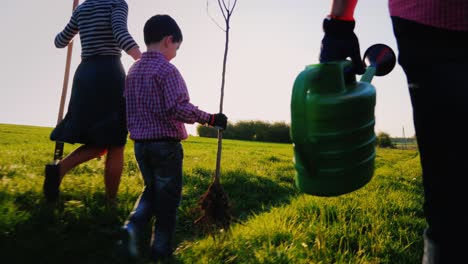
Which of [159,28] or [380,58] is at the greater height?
[159,28]

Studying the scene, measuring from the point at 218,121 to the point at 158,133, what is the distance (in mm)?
394

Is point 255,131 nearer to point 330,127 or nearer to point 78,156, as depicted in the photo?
point 78,156

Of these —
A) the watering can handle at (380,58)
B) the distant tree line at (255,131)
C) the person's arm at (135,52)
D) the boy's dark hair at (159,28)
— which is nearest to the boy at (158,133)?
the boy's dark hair at (159,28)

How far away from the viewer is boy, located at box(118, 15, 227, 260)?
8.04 feet

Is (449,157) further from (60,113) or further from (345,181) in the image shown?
(60,113)

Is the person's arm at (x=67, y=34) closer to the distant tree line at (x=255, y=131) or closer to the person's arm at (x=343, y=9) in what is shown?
the person's arm at (x=343, y=9)

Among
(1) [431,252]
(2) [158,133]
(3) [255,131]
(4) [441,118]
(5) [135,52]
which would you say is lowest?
(3) [255,131]

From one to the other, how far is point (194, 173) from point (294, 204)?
2639 millimetres

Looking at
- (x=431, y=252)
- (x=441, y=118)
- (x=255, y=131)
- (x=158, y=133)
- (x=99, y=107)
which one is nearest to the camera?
(x=441, y=118)

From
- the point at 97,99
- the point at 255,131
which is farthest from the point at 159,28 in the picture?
the point at 255,131

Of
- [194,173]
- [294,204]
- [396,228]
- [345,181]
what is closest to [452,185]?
[345,181]

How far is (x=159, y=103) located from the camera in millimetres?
2480

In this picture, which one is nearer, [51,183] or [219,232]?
[219,232]

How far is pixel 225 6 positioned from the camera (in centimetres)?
363
